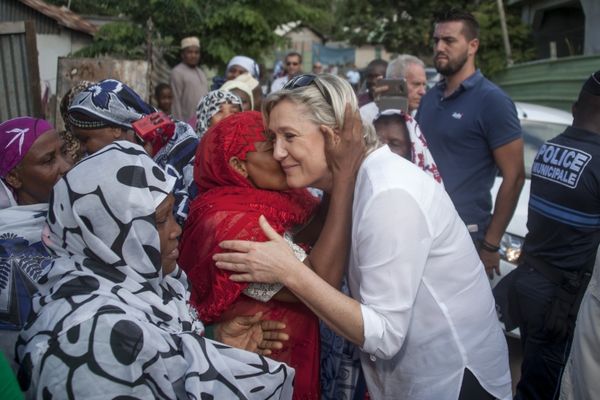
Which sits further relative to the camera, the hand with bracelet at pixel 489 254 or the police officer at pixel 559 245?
the hand with bracelet at pixel 489 254

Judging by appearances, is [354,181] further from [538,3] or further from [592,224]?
[538,3]

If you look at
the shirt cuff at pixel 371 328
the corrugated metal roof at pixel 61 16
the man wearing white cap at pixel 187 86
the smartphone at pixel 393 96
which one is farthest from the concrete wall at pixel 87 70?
the corrugated metal roof at pixel 61 16

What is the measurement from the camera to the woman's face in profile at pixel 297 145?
6.77 feet

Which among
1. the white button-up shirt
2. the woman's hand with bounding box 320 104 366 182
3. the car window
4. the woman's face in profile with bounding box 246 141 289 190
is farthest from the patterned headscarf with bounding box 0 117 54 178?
the car window

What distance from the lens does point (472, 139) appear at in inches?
152

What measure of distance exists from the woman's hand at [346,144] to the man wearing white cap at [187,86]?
19.8 feet

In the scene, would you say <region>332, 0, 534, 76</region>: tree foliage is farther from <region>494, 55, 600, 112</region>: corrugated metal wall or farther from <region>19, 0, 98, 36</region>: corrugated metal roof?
<region>19, 0, 98, 36</region>: corrugated metal roof

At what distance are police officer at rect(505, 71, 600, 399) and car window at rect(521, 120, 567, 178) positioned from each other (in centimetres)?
255

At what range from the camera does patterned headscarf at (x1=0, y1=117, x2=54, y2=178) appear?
Result: 2.50 metres

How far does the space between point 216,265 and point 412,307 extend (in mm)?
667

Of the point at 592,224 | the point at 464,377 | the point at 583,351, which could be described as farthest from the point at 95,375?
the point at 592,224

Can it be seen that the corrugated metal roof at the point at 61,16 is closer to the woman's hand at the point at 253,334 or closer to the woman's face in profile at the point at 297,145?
the woman's face in profile at the point at 297,145

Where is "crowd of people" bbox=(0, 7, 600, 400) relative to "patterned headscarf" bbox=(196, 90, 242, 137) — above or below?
above

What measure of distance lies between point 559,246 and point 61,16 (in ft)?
38.7
